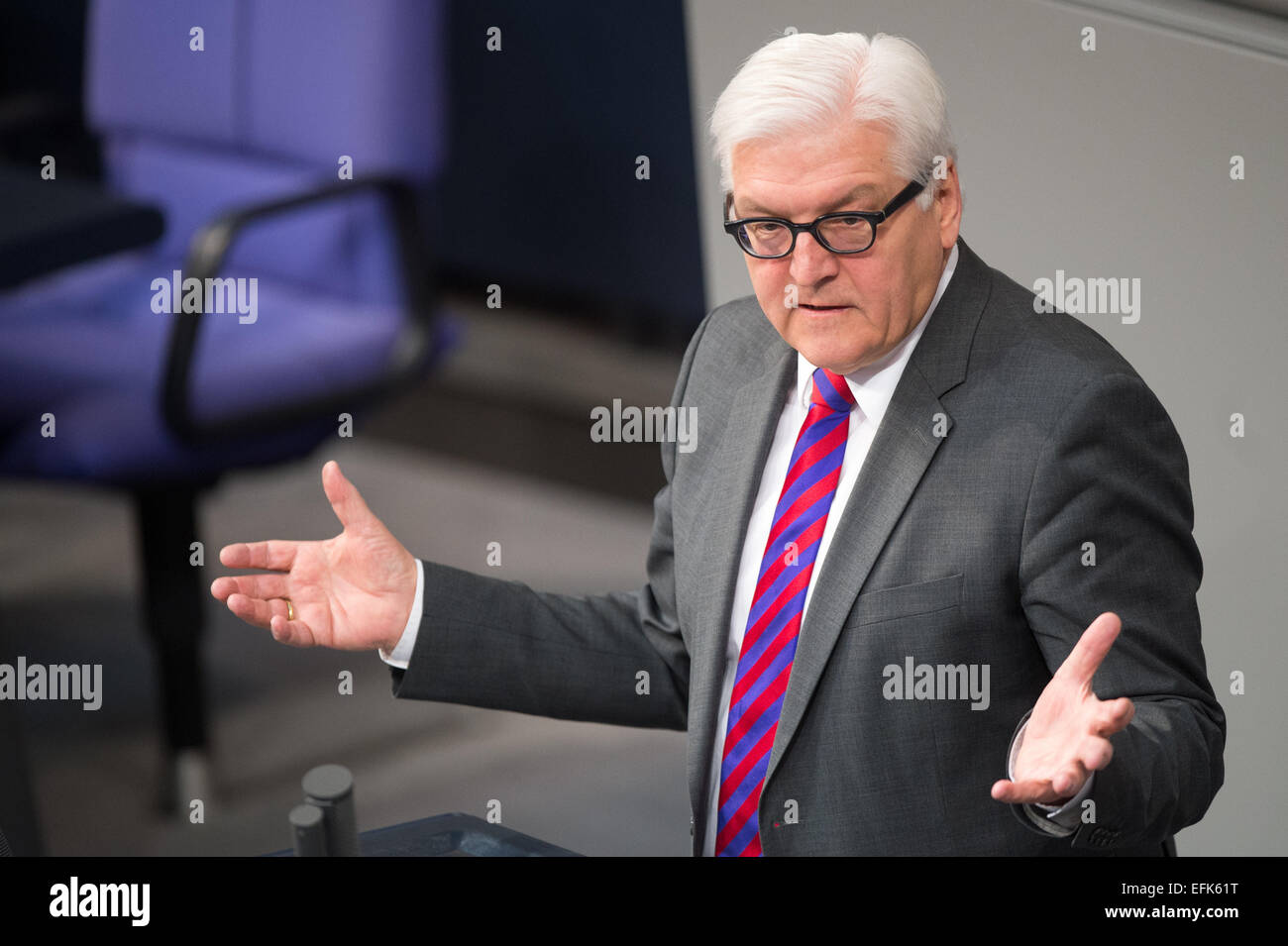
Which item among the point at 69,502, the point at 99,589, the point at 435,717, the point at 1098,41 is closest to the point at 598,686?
the point at 1098,41

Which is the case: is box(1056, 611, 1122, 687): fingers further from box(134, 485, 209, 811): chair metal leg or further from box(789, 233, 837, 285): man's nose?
box(134, 485, 209, 811): chair metal leg

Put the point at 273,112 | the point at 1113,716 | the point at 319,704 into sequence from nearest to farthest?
the point at 1113,716, the point at 273,112, the point at 319,704

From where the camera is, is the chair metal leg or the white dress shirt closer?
the white dress shirt

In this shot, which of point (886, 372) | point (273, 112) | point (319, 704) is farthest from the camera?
point (319, 704)

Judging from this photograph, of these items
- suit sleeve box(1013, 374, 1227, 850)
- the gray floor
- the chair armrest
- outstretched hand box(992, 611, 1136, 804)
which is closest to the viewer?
outstretched hand box(992, 611, 1136, 804)

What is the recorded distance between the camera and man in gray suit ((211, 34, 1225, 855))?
1149 mm

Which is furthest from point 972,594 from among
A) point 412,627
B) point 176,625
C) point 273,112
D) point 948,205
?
point 273,112

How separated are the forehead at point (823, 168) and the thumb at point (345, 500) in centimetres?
39

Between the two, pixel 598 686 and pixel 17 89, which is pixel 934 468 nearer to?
pixel 598 686

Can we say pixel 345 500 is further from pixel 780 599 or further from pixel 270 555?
pixel 780 599

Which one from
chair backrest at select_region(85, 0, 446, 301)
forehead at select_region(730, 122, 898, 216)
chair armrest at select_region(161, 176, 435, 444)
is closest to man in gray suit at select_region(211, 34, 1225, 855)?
forehead at select_region(730, 122, 898, 216)

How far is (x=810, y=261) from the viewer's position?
1175 millimetres

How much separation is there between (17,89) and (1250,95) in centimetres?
351

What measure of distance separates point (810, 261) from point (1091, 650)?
0.33 metres
